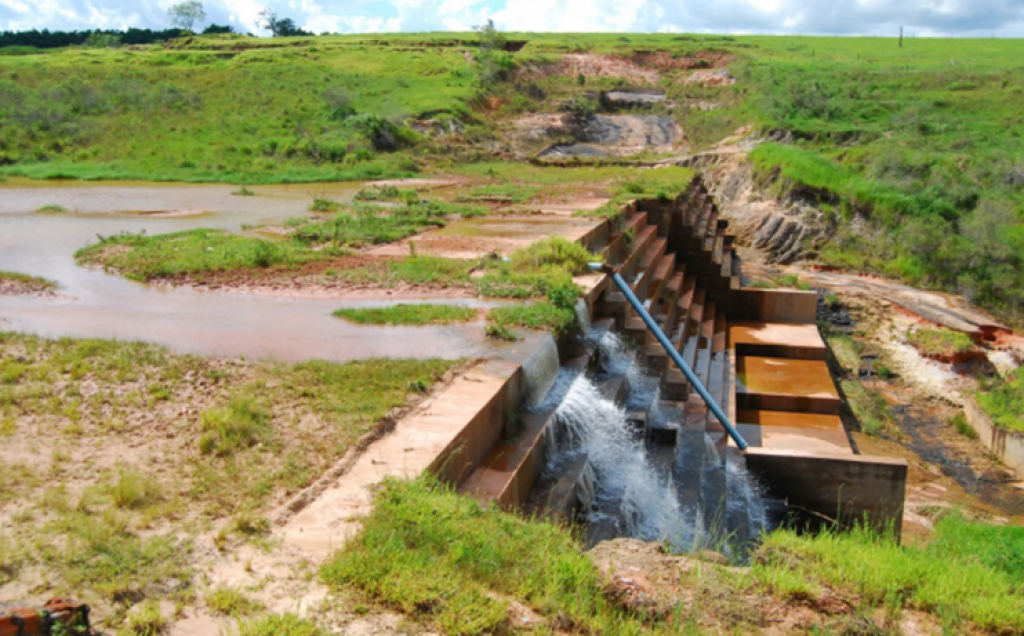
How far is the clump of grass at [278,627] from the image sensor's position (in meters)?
3.25

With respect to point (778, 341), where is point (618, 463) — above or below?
above

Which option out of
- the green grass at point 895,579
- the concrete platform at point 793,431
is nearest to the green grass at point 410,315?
the green grass at point 895,579

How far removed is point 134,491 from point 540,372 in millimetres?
3771

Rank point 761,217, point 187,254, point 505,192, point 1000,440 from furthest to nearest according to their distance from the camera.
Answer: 1. point 761,217
2. point 505,192
3. point 1000,440
4. point 187,254

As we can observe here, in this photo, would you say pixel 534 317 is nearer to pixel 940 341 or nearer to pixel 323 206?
pixel 323 206

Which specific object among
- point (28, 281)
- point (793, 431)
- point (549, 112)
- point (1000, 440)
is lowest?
point (1000, 440)

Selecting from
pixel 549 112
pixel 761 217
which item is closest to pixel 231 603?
pixel 761 217

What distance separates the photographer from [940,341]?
16.1m

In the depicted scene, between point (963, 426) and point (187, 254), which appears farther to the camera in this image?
point (963, 426)

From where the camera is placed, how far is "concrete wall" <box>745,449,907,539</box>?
27.6 feet

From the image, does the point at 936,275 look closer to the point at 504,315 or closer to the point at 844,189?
the point at 844,189

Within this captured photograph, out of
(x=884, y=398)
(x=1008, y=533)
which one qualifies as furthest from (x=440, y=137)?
(x=1008, y=533)

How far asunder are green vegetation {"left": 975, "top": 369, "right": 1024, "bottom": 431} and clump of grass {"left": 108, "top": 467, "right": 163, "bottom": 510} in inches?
461

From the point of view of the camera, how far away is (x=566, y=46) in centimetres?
5875
